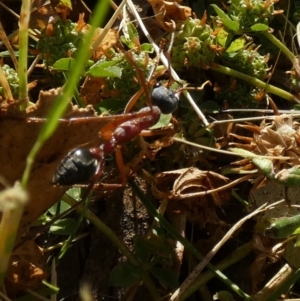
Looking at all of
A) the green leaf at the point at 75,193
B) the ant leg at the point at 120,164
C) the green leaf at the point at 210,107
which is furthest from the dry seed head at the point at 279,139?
the green leaf at the point at 75,193

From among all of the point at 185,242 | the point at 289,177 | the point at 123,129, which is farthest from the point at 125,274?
the point at 289,177

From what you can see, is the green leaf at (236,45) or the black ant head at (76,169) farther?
the green leaf at (236,45)

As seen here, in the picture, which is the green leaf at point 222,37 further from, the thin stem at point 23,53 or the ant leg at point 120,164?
the thin stem at point 23,53

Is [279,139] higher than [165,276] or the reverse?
higher

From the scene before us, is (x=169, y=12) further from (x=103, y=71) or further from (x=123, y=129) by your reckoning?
(x=123, y=129)

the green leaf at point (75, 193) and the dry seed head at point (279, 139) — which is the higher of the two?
the dry seed head at point (279, 139)

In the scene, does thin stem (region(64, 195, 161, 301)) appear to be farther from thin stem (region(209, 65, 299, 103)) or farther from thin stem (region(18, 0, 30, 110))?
thin stem (region(209, 65, 299, 103))
